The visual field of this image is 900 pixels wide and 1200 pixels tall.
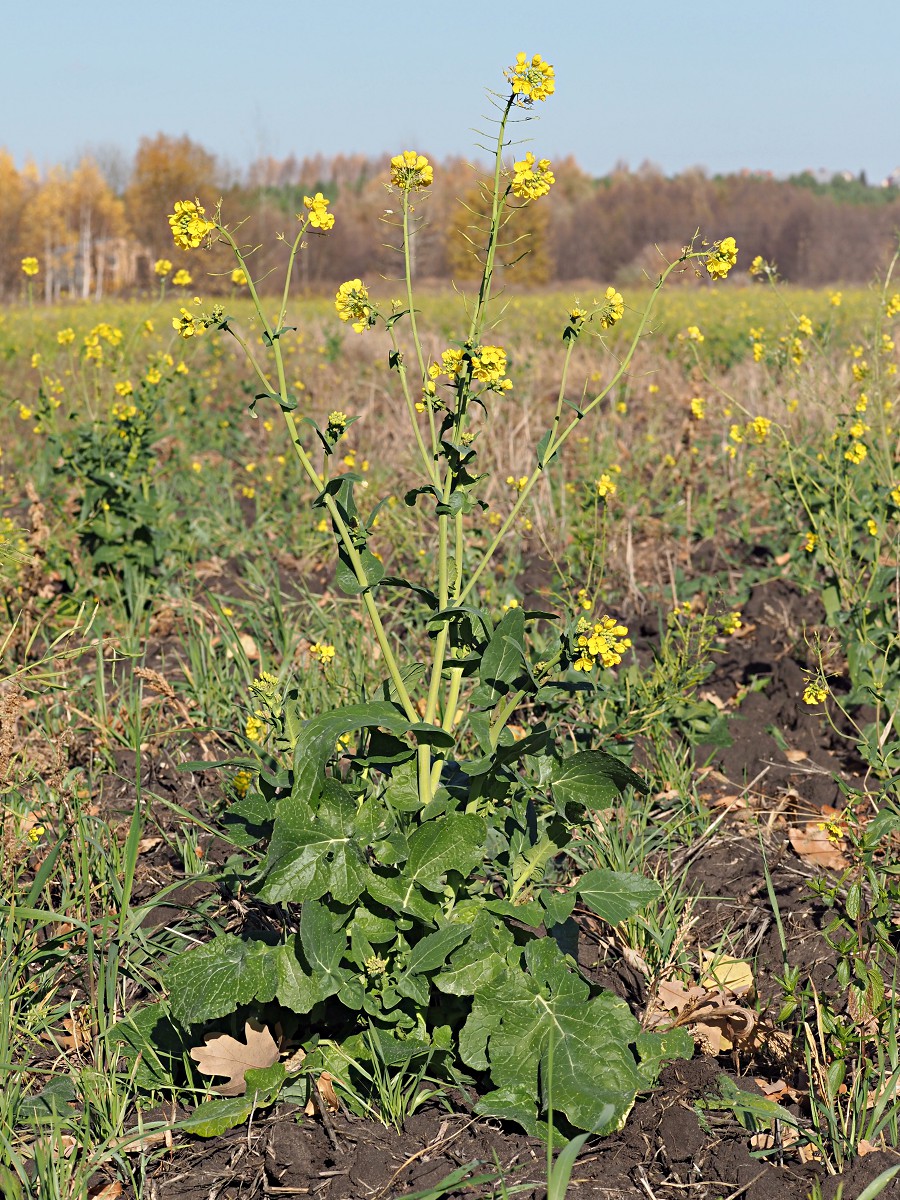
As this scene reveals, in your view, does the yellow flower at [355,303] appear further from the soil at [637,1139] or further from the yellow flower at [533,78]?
the soil at [637,1139]

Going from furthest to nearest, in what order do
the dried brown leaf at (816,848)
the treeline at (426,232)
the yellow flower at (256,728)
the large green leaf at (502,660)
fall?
the treeline at (426,232) → the dried brown leaf at (816,848) → the yellow flower at (256,728) → the large green leaf at (502,660)

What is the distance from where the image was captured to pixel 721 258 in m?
2.04

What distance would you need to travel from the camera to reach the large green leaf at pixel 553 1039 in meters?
1.76

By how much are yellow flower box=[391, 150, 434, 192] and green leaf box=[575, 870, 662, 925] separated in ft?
4.22

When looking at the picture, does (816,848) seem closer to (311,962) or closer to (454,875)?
(454,875)

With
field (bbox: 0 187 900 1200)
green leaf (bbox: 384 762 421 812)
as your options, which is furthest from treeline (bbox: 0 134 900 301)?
green leaf (bbox: 384 762 421 812)

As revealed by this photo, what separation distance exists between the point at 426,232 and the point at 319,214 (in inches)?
1434

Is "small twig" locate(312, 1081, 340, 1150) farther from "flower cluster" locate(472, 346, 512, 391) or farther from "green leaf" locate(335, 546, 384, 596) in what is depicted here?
"flower cluster" locate(472, 346, 512, 391)

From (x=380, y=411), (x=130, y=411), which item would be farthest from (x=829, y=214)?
(x=130, y=411)

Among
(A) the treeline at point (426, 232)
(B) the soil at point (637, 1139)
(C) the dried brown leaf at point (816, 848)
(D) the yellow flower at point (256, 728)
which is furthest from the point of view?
(A) the treeline at point (426, 232)

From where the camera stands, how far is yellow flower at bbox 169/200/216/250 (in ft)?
6.15

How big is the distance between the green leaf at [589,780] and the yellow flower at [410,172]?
1075mm

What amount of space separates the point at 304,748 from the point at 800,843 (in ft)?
5.36

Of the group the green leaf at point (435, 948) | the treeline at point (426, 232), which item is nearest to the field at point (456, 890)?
the green leaf at point (435, 948)
